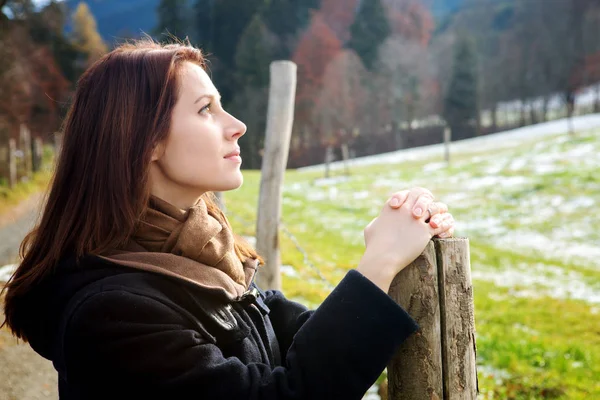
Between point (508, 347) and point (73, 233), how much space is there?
447cm

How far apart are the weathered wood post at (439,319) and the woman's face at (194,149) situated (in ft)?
1.87

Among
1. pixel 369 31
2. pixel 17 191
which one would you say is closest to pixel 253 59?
pixel 17 191

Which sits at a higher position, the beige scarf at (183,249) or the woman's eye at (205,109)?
the woman's eye at (205,109)

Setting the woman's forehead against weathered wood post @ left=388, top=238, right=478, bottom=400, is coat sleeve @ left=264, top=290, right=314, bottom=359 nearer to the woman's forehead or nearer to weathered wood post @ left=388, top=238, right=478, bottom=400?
weathered wood post @ left=388, top=238, right=478, bottom=400

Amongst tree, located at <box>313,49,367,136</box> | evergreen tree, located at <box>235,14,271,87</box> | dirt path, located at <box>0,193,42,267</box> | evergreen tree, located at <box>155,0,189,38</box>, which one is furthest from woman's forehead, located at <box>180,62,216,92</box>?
evergreen tree, located at <box>155,0,189,38</box>

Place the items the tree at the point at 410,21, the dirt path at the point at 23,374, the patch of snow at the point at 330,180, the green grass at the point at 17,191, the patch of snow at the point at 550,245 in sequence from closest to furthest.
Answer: the dirt path at the point at 23,374 → the patch of snow at the point at 550,245 → the green grass at the point at 17,191 → the patch of snow at the point at 330,180 → the tree at the point at 410,21

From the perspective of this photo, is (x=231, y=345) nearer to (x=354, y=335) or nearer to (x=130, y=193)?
(x=354, y=335)

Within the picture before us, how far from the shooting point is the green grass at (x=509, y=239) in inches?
178

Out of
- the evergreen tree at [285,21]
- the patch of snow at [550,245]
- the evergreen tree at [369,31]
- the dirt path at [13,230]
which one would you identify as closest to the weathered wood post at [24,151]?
the dirt path at [13,230]

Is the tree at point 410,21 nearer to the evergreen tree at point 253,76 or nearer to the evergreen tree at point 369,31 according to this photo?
the evergreen tree at point 369,31

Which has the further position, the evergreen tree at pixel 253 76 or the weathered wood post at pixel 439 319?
the evergreen tree at pixel 253 76

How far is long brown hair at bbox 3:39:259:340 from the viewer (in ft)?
4.07

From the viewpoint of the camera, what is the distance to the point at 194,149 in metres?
1.33

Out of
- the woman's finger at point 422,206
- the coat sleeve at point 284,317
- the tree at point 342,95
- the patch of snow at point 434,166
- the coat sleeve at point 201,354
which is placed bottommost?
the patch of snow at point 434,166
